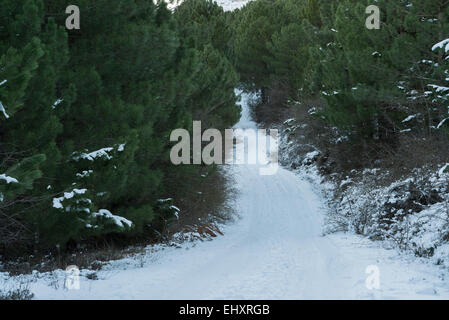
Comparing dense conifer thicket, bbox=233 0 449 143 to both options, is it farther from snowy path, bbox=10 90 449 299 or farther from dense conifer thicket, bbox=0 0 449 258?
snowy path, bbox=10 90 449 299

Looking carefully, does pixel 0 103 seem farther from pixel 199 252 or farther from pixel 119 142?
pixel 199 252

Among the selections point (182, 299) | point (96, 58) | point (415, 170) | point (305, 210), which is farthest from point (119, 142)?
point (305, 210)

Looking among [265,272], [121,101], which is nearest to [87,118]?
[121,101]

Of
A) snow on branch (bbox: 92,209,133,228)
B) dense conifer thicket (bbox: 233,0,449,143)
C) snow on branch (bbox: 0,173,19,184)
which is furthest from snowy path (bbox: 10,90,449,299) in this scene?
dense conifer thicket (bbox: 233,0,449,143)

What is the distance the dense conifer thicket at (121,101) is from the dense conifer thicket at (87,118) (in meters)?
0.03

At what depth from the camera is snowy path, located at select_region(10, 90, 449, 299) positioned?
6.66 meters

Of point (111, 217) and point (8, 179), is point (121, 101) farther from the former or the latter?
point (8, 179)

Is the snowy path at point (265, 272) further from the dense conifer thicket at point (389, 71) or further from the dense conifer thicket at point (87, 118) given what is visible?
the dense conifer thicket at point (389, 71)

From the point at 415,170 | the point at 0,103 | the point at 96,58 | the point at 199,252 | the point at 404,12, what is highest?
the point at 404,12

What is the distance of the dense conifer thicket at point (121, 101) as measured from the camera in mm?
8430

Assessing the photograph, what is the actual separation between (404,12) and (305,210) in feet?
25.5

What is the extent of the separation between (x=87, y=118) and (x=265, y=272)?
516 centimetres
